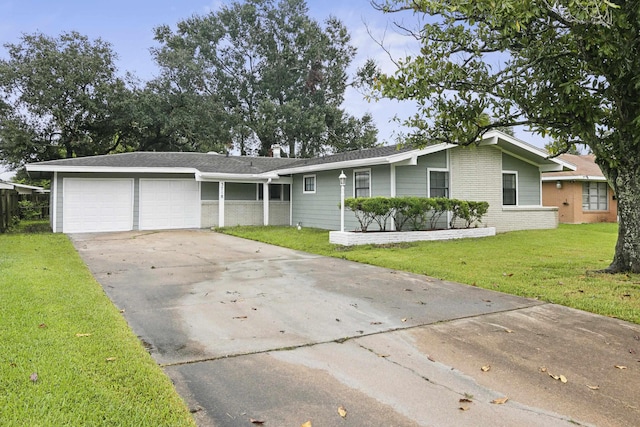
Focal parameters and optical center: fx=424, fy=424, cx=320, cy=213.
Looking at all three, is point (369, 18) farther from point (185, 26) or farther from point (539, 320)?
point (185, 26)

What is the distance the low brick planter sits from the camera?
1167 centimetres

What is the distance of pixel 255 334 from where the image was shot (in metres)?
4.19

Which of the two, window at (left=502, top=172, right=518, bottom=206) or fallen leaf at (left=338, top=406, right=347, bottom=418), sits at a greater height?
window at (left=502, top=172, right=518, bottom=206)

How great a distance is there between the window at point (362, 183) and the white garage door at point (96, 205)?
863 cm

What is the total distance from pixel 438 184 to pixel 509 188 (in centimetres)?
360

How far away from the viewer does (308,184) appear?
17438 millimetres

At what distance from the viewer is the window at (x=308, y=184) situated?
1705 centimetres

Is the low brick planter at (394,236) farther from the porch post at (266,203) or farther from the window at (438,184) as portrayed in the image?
the porch post at (266,203)

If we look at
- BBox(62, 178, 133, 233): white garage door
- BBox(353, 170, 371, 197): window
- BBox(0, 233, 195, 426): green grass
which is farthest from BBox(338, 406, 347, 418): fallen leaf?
BBox(62, 178, 133, 233): white garage door

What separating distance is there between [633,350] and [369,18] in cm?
704

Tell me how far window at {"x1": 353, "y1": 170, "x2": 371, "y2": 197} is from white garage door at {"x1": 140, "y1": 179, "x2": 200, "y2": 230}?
22.3ft

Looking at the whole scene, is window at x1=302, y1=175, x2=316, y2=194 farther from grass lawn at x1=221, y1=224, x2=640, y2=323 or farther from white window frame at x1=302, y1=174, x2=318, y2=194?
grass lawn at x1=221, y1=224, x2=640, y2=323

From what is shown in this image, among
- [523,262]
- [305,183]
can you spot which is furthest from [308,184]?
[523,262]

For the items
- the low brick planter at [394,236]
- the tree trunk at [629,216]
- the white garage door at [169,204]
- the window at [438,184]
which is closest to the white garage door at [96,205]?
the white garage door at [169,204]
